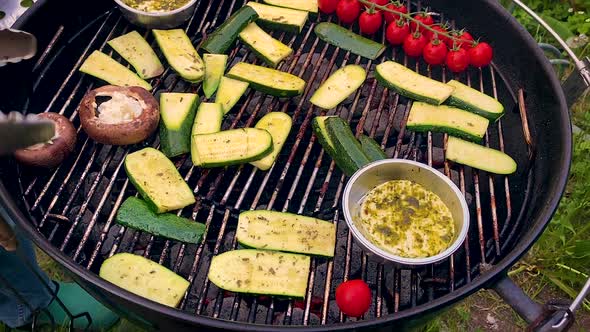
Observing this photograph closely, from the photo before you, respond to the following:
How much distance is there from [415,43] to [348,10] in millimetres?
467

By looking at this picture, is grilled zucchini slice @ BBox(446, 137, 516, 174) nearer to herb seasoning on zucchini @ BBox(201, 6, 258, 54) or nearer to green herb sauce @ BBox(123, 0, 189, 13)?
herb seasoning on zucchini @ BBox(201, 6, 258, 54)

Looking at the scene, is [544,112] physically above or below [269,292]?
above

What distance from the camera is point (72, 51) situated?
3.28m

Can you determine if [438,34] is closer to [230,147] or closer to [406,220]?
[406,220]

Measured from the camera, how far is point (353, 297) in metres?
2.47

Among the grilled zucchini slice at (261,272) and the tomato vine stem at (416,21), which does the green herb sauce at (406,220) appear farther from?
the tomato vine stem at (416,21)

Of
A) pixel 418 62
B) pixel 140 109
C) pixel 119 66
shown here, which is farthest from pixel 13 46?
pixel 418 62

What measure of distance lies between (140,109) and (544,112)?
2.09m

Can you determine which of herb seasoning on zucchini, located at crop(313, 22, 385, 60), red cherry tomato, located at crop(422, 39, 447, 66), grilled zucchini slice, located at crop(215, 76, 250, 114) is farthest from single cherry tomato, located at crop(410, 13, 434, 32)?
grilled zucchini slice, located at crop(215, 76, 250, 114)

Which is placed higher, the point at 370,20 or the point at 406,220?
the point at 370,20

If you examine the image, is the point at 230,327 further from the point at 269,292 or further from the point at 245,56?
the point at 245,56

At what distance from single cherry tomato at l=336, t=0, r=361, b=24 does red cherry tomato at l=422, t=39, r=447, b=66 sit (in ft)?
1.63

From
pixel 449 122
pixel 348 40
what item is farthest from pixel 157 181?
pixel 449 122

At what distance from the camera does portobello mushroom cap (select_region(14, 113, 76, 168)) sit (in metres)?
2.69
